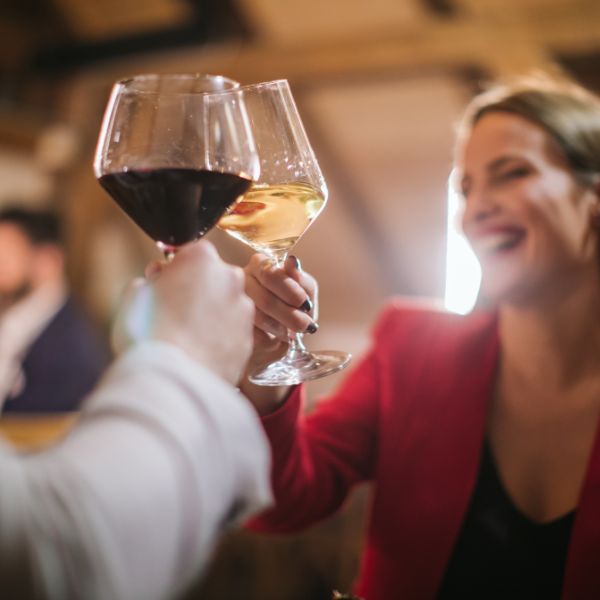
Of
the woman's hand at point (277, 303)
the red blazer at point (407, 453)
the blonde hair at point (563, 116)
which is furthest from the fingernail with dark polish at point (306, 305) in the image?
the blonde hair at point (563, 116)

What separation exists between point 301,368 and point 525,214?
2.17 feet

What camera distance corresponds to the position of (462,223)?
1.46 meters

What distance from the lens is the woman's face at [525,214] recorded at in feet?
4.40

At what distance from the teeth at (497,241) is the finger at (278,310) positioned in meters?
0.59

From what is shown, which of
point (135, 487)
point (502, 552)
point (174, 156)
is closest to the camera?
point (135, 487)

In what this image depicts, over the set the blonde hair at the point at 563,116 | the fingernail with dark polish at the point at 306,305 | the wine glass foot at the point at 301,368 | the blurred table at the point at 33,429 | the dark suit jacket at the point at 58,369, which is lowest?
the blurred table at the point at 33,429

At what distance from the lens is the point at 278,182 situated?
84 centimetres

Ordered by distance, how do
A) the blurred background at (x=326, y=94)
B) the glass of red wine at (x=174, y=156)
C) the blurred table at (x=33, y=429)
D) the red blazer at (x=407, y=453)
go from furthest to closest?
the blurred background at (x=326, y=94) < the blurred table at (x=33, y=429) < the red blazer at (x=407, y=453) < the glass of red wine at (x=174, y=156)

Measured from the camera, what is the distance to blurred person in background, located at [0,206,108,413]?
2990mm

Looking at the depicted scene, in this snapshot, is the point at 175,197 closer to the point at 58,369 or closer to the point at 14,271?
the point at 58,369

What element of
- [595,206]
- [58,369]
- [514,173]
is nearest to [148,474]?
[514,173]

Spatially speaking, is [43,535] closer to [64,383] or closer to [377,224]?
[64,383]

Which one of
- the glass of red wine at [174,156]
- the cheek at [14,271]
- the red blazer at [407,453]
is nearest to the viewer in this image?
the glass of red wine at [174,156]

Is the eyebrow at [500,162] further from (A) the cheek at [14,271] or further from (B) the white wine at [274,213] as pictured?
(A) the cheek at [14,271]
